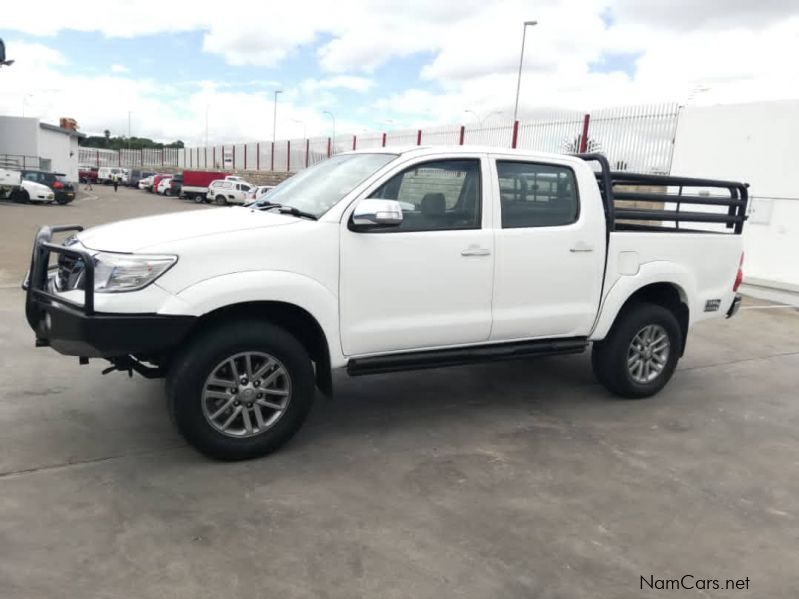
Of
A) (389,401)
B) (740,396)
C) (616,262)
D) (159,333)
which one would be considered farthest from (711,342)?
(159,333)

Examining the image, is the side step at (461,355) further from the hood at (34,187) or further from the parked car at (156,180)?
the parked car at (156,180)

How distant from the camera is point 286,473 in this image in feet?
12.5

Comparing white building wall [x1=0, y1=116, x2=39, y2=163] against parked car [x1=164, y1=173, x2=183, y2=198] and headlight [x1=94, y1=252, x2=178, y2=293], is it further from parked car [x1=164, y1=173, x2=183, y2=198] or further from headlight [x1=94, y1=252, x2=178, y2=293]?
headlight [x1=94, y1=252, x2=178, y2=293]

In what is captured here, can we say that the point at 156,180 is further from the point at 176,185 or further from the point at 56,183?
the point at 56,183

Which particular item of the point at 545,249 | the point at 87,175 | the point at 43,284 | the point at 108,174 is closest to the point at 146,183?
the point at 108,174

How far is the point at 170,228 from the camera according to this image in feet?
12.7

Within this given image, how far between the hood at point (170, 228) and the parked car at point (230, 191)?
33.9 metres

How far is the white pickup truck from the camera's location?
11.8 feet

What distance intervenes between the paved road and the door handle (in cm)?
122

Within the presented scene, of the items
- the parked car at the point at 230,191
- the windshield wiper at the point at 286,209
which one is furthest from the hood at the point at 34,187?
the windshield wiper at the point at 286,209

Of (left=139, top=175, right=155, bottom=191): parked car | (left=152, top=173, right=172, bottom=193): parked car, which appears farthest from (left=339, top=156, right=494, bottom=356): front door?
(left=139, top=175, right=155, bottom=191): parked car

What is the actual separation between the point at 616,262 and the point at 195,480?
333cm

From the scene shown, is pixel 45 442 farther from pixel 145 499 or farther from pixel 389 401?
pixel 389 401

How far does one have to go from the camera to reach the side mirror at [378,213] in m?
3.81
